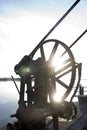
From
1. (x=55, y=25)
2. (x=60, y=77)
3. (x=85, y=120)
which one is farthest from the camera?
(x=85, y=120)

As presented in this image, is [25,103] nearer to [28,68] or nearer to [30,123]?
[30,123]

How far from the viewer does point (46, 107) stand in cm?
807

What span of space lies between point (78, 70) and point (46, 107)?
1.75 m

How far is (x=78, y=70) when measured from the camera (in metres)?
7.87

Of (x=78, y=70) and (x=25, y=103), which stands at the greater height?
(x=78, y=70)

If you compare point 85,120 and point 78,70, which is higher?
point 78,70

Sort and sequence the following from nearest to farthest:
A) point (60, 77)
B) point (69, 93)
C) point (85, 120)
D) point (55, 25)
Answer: point (55, 25)
point (69, 93)
point (60, 77)
point (85, 120)

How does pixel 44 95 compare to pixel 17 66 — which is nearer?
pixel 44 95

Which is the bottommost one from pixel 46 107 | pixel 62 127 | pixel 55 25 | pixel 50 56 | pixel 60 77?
pixel 62 127

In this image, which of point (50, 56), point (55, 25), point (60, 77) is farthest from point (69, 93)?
point (55, 25)

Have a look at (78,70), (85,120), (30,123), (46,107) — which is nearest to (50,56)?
(78,70)

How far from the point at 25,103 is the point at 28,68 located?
139 centimetres

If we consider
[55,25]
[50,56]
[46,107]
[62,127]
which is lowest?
[62,127]

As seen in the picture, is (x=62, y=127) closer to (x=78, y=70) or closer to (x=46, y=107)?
(x=46, y=107)
